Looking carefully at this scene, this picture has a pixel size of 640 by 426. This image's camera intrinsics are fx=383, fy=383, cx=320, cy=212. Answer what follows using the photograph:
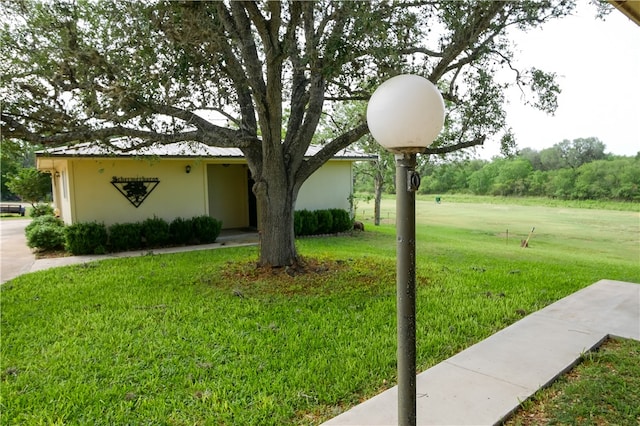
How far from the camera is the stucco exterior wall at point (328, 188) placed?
42.3 ft

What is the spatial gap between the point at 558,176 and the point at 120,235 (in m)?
33.0

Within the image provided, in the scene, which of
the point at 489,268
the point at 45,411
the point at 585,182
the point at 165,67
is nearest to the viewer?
the point at 45,411

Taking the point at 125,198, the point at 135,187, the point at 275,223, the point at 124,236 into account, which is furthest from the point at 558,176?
the point at 124,236

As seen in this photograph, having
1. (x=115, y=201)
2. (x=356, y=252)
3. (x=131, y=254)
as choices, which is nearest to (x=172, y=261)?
(x=131, y=254)

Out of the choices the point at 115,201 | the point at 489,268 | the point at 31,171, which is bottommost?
the point at 489,268

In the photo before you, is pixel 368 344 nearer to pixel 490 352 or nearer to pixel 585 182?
pixel 490 352

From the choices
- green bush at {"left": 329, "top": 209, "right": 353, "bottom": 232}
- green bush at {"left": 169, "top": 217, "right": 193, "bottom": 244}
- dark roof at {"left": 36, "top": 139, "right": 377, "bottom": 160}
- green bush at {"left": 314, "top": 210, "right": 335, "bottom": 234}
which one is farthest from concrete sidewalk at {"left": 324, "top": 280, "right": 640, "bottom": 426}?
green bush at {"left": 169, "top": 217, "right": 193, "bottom": 244}

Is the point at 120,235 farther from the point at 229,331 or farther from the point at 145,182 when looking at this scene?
the point at 229,331

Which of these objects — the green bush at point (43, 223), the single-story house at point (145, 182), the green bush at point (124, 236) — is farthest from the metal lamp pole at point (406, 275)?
the green bush at point (43, 223)

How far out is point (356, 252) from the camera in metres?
9.34

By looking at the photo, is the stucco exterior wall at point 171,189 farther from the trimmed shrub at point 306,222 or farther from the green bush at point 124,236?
the trimmed shrub at point 306,222

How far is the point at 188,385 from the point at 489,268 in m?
6.26

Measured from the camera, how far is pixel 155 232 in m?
9.92

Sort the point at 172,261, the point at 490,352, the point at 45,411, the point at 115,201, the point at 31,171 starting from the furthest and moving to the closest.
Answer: the point at 31,171 → the point at 115,201 → the point at 172,261 → the point at 490,352 → the point at 45,411
